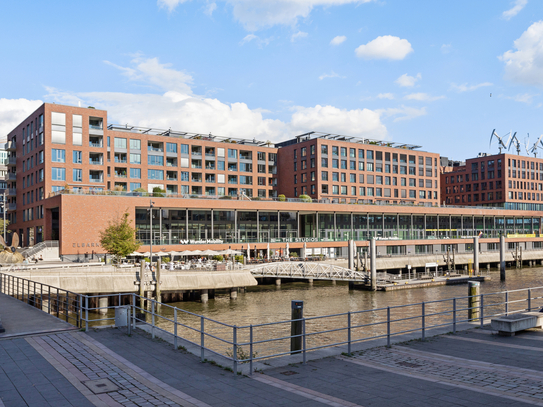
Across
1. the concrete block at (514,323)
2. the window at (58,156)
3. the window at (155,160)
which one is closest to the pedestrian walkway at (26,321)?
the concrete block at (514,323)

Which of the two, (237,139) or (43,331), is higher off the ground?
(237,139)

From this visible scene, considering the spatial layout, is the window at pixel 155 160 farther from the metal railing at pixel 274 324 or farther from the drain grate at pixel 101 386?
the drain grate at pixel 101 386

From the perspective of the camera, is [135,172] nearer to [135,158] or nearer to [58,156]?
[135,158]

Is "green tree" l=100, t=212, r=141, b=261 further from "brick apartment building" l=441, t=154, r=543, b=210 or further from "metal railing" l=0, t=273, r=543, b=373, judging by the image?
"brick apartment building" l=441, t=154, r=543, b=210

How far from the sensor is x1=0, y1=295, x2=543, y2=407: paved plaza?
9.05m

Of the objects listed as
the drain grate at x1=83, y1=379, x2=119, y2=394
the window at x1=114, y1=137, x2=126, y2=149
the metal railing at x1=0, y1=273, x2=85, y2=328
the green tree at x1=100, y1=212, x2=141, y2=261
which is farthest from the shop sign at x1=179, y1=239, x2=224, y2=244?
the drain grate at x1=83, y1=379, x2=119, y2=394

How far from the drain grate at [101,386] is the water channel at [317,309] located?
1122 centimetres

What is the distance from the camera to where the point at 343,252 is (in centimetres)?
7312

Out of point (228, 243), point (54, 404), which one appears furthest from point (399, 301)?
point (54, 404)

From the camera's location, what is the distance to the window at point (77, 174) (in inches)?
2501

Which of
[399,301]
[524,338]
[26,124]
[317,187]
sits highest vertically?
[26,124]

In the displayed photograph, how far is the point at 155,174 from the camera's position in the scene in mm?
79938

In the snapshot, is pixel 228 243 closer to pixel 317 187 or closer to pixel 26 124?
pixel 317 187

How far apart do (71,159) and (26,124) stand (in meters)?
12.3
